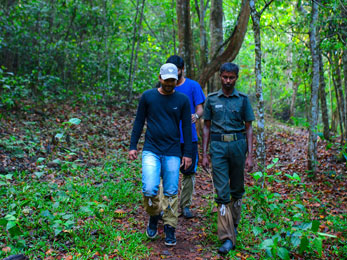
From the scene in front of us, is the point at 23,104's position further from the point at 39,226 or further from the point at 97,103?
the point at 39,226

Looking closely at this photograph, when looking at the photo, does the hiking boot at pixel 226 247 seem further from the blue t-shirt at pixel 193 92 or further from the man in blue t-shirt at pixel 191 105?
the blue t-shirt at pixel 193 92

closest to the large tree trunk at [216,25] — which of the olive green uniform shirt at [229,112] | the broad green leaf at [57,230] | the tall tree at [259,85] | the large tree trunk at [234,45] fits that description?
the large tree trunk at [234,45]

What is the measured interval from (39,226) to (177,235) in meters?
1.92

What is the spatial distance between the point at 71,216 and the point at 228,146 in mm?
2265

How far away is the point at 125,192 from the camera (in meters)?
6.07

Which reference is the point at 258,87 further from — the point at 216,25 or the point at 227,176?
the point at 216,25

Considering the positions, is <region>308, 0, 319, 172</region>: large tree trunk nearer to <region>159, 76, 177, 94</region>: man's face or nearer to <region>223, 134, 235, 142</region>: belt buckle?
<region>223, 134, 235, 142</region>: belt buckle

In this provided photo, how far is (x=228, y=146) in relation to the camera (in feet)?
14.1

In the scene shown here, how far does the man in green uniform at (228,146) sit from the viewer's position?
427 cm

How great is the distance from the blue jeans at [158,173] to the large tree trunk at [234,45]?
575cm

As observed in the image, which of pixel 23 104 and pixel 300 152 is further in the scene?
pixel 300 152

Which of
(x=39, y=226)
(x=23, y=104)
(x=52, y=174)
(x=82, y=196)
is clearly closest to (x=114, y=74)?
(x=23, y=104)

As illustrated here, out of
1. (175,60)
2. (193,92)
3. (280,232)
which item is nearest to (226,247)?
(280,232)

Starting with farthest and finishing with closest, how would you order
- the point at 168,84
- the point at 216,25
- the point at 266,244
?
1. the point at 216,25
2. the point at 168,84
3. the point at 266,244
